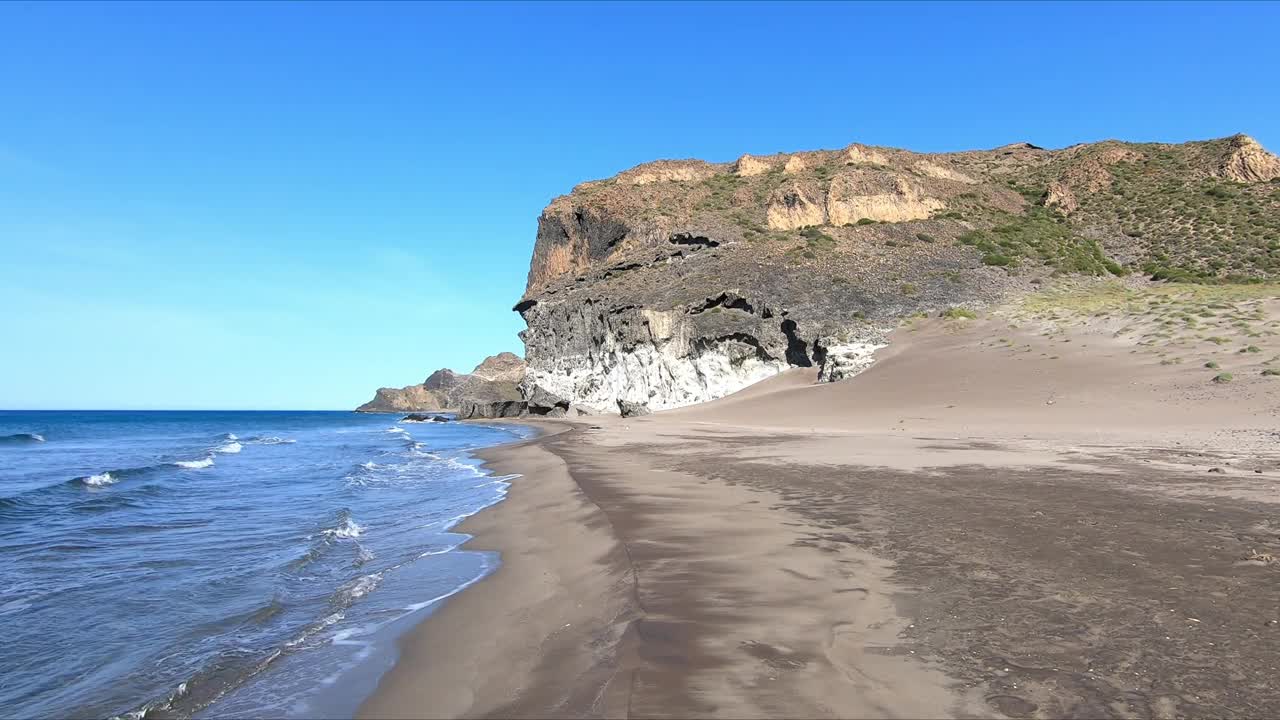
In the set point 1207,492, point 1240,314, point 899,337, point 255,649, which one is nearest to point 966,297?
point 899,337

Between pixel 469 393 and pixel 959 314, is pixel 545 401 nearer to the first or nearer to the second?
pixel 959 314

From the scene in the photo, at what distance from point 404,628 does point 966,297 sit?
133 ft

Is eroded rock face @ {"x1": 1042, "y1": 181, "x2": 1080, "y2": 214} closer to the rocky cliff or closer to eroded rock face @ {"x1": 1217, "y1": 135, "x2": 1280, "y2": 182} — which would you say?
eroded rock face @ {"x1": 1217, "y1": 135, "x2": 1280, "y2": 182}

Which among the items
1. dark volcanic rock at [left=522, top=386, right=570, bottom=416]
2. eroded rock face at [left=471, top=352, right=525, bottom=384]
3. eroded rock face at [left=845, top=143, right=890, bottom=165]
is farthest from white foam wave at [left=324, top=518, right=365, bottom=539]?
eroded rock face at [left=471, top=352, right=525, bottom=384]

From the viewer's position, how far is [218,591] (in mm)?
8562

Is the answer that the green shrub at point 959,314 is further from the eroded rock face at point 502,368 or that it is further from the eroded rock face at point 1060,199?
the eroded rock face at point 502,368

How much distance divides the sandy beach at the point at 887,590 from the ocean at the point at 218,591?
79 cm

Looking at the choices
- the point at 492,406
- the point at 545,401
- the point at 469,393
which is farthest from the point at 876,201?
the point at 469,393

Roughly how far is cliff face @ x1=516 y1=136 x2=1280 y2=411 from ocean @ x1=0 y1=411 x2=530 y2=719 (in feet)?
88.4

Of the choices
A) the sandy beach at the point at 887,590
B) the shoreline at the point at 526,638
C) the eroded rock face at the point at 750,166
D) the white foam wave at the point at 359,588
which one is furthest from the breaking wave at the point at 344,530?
the eroded rock face at the point at 750,166

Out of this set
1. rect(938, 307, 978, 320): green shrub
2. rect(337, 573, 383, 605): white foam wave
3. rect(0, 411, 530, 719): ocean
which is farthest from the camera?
rect(938, 307, 978, 320): green shrub

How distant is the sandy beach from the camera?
13.3 ft

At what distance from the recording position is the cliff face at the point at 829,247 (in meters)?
43.3

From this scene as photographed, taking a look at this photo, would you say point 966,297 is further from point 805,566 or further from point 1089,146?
point 1089,146
